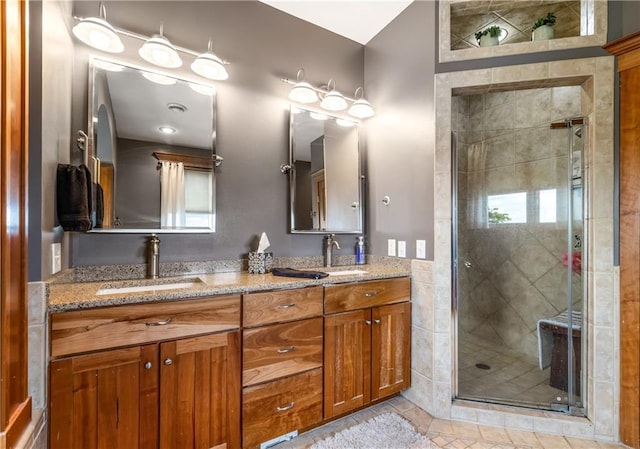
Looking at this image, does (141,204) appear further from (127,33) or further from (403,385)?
(403,385)

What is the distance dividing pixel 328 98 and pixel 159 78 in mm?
1194

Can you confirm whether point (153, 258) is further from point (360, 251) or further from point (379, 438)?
point (379, 438)

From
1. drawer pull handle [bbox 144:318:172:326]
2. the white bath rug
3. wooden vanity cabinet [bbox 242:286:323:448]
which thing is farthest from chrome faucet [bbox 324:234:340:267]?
drawer pull handle [bbox 144:318:172:326]

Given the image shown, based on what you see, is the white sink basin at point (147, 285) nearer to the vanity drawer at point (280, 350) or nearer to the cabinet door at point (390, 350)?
the vanity drawer at point (280, 350)

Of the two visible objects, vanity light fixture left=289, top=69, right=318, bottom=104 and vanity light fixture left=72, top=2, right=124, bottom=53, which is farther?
vanity light fixture left=289, top=69, right=318, bottom=104

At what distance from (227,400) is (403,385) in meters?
1.22

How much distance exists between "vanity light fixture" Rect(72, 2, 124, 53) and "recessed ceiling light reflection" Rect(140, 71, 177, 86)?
0.55ft

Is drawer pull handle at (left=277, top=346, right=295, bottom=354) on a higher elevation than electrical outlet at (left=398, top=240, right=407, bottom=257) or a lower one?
lower

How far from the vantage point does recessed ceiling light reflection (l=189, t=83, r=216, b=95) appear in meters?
1.87

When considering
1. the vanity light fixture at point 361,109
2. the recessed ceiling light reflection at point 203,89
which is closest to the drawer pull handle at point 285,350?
the recessed ceiling light reflection at point 203,89

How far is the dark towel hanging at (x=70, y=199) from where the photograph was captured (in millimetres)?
1308

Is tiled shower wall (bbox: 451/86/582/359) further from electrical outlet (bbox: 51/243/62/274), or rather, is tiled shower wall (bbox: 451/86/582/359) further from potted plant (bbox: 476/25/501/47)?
electrical outlet (bbox: 51/243/62/274)

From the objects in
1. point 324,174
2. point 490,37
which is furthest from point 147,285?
point 490,37

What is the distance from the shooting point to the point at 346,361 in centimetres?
176
